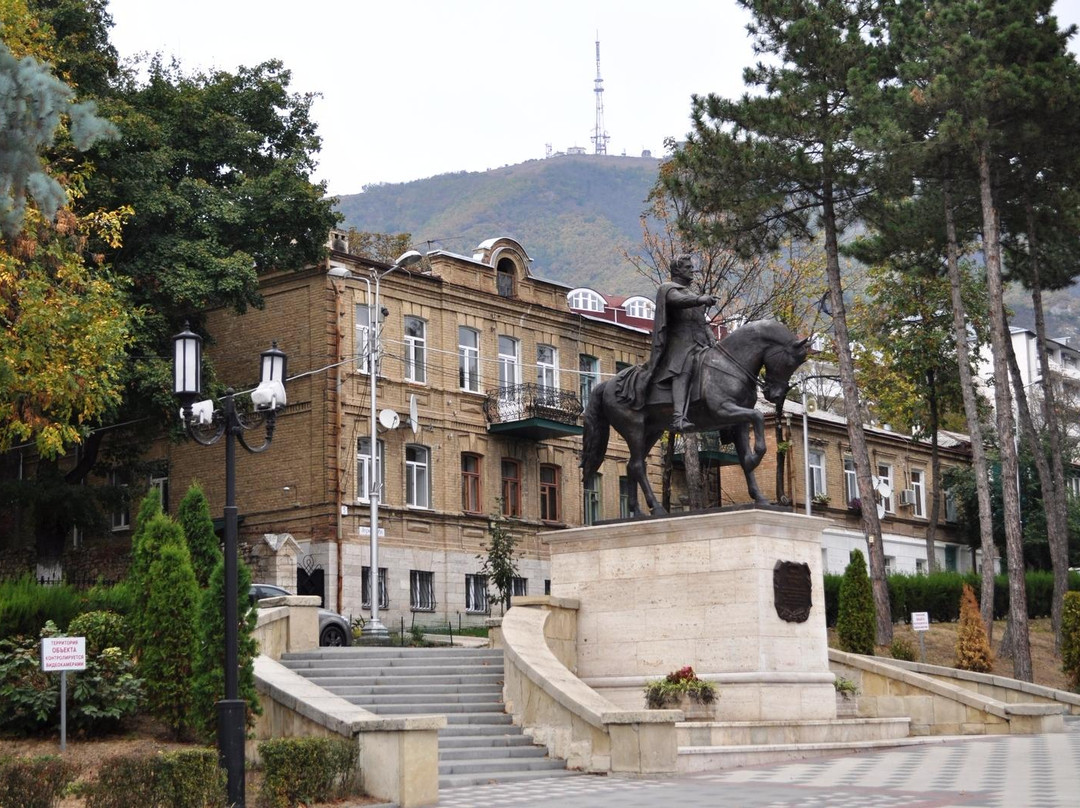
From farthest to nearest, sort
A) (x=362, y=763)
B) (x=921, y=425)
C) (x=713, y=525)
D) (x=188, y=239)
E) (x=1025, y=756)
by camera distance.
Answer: (x=921, y=425), (x=188, y=239), (x=713, y=525), (x=1025, y=756), (x=362, y=763)

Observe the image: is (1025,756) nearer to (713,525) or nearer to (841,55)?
(713,525)

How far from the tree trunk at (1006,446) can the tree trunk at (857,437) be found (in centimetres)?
310

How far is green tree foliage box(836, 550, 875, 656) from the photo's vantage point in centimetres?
3388

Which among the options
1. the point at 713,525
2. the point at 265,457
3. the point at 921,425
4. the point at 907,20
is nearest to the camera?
the point at 713,525

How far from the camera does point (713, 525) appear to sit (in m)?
21.4

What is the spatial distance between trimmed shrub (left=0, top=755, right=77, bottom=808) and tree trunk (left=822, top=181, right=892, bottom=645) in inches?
992

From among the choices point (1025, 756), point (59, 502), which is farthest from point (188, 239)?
point (1025, 756)

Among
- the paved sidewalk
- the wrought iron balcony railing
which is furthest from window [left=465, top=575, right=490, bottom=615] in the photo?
the paved sidewalk

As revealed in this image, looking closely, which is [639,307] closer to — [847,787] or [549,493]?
[549,493]

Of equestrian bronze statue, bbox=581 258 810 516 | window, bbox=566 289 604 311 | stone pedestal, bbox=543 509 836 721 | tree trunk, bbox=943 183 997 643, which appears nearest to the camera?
stone pedestal, bbox=543 509 836 721

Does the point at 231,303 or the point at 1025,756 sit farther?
the point at 231,303

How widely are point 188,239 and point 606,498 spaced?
1886cm

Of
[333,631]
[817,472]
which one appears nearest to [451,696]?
[333,631]

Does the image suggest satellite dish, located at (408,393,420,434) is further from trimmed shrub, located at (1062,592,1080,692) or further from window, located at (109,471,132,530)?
trimmed shrub, located at (1062,592,1080,692)
